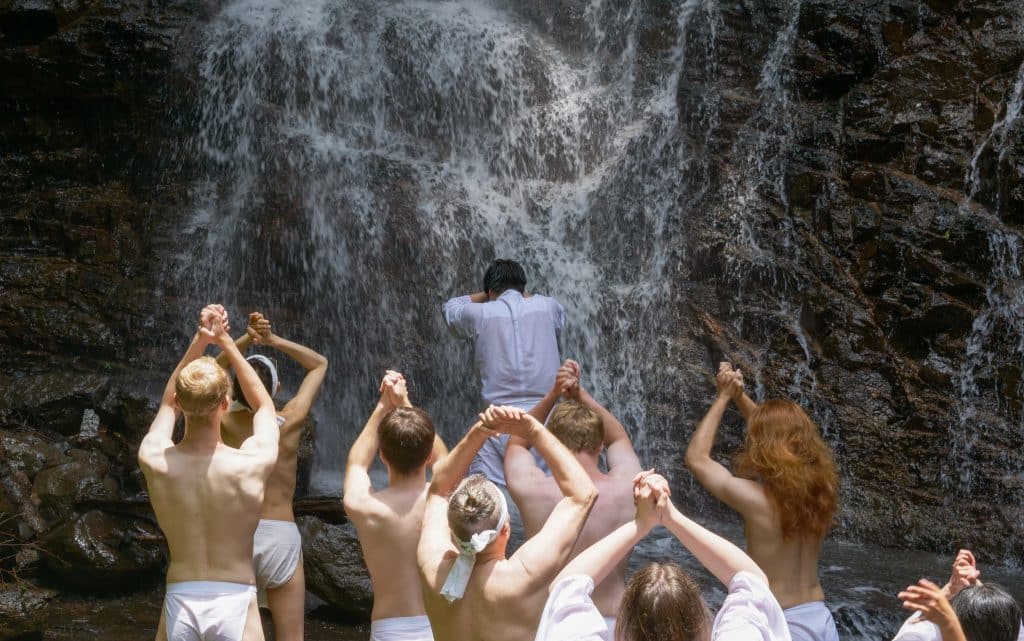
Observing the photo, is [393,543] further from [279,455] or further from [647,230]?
[647,230]

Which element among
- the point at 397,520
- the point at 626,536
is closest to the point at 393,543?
the point at 397,520

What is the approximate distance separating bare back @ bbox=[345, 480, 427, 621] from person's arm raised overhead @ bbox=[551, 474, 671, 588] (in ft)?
4.04

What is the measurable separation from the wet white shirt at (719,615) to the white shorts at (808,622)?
5.43 feet

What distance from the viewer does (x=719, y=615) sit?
11.8 ft

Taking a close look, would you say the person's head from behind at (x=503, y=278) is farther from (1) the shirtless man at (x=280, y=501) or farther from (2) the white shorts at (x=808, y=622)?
(2) the white shorts at (x=808, y=622)

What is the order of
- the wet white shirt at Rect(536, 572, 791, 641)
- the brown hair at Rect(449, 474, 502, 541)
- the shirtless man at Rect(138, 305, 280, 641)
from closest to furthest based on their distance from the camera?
the wet white shirt at Rect(536, 572, 791, 641)
the brown hair at Rect(449, 474, 502, 541)
the shirtless man at Rect(138, 305, 280, 641)

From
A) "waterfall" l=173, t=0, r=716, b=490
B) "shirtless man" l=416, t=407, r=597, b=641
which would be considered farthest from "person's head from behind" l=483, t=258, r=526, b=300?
"waterfall" l=173, t=0, r=716, b=490

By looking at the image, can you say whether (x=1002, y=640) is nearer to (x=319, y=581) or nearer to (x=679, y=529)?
(x=679, y=529)

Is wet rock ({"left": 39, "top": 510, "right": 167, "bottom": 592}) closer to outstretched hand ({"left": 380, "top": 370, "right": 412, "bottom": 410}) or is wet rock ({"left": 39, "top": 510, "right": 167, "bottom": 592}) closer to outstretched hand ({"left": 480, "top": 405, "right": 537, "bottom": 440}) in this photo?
outstretched hand ({"left": 380, "top": 370, "right": 412, "bottom": 410})

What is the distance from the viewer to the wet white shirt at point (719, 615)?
11.5ft

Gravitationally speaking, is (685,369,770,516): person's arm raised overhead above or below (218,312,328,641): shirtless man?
above

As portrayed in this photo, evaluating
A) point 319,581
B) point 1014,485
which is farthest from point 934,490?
point 319,581

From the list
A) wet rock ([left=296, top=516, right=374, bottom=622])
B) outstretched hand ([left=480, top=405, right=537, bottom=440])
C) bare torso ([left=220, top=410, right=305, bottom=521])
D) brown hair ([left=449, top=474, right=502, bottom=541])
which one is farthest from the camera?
wet rock ([left=296, top=516, right=374, bottom=622])

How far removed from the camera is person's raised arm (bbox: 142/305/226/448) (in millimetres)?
5082
